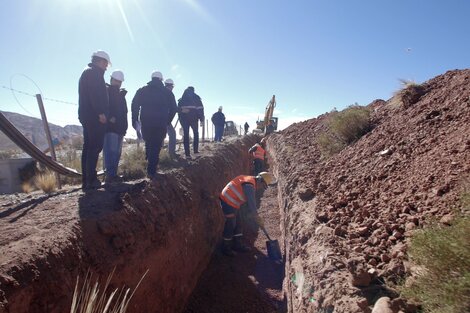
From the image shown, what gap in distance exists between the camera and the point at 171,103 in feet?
21.1

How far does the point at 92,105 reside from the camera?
4.91 m

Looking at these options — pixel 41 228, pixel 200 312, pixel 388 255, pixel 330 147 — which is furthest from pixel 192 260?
pixel 388 255

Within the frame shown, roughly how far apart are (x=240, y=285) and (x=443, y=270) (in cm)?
449

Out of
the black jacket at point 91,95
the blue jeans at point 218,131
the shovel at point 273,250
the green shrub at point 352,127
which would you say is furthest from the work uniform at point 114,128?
the blue jeans at point 218,131

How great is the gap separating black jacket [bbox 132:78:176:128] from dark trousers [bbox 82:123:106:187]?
1.01 meters

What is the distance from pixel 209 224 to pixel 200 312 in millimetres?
2122

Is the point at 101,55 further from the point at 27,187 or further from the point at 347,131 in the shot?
the point at 347,131

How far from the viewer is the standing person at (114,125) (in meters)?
5.70

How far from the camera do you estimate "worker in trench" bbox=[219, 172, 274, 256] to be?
242 inches

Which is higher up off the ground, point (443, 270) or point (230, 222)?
point (443, 270)

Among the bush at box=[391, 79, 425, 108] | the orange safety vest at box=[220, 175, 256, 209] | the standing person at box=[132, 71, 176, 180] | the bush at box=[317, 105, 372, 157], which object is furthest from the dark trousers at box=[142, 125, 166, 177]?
the bush at box=[391, 79, 425, 108]

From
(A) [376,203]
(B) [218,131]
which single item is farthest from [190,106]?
(B) [218,131]

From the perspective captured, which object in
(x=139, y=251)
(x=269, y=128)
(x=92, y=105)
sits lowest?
(x=139, y=251)

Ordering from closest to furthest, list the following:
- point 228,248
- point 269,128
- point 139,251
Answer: point 139,251
point 228,248
point 269,128
